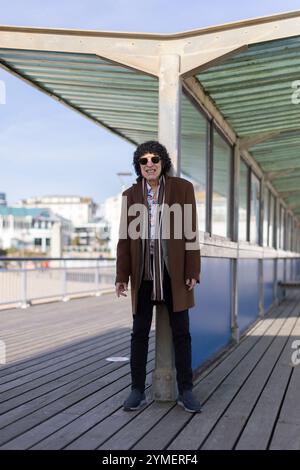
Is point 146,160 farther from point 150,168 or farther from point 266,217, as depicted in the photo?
point 266,217

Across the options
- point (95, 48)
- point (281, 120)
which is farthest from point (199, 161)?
point (95, 48)

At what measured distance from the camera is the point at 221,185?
265 inches

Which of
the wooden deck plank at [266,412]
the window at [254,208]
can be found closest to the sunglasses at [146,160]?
the wooden deck plank at [266,412]

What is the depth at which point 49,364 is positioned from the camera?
5391 mm


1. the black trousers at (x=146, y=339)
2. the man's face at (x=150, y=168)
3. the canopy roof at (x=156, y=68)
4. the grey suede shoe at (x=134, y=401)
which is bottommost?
the grey suede shoe at (x=134, y=401)

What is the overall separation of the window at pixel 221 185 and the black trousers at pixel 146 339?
2.12m

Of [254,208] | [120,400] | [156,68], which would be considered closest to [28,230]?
[254,208]

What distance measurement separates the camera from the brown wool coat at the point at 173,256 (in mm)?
3863

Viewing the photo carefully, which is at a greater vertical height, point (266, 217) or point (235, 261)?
point (266, 217)

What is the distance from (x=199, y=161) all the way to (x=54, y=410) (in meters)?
2.91

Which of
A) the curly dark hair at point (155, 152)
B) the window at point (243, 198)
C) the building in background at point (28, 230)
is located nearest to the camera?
the curly dark hair at point (155, 152)

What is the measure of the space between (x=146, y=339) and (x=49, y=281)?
8.38 metres

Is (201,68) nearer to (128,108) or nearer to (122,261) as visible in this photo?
(122,261)

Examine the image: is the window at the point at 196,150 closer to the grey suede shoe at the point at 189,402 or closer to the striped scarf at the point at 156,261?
the striped scarf at the point at 156,261
